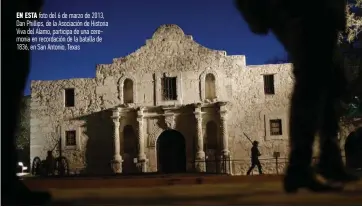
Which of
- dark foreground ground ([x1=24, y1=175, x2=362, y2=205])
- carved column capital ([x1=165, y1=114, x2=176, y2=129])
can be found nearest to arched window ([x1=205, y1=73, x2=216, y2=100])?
carved column capital ([x1=165, y1=114, x2=176, y2=129])

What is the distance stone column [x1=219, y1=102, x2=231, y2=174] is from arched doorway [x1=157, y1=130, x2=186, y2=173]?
2.20 ft

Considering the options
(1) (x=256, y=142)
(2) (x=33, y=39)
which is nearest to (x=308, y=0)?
(2) (x=33, y=39)

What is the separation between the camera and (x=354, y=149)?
5.42m

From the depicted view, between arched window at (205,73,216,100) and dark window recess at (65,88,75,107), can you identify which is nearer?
dark window recess at (65,88,75,107)

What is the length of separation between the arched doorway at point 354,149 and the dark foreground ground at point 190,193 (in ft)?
3.56

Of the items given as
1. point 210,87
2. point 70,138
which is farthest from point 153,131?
point 70,138

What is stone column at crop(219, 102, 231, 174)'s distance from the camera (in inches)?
284

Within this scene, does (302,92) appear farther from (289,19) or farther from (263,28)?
(263,28)

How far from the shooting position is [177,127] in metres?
9.83

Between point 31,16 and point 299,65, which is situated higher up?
point 31,16

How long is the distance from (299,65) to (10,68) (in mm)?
2168

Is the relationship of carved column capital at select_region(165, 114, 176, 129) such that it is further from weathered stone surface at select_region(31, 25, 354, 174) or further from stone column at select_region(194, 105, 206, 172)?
stone column at select_region(194, 105, 206, 172)

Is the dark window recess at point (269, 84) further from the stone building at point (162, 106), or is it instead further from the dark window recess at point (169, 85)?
the dark window recess at point (169, 85)

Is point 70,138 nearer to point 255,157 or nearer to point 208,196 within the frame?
point 255,157
